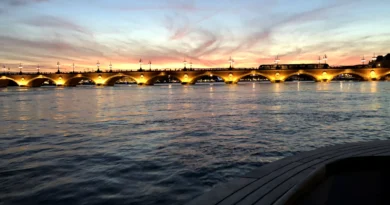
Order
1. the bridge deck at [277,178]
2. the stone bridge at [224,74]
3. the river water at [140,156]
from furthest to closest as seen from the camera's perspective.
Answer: the stone bridge at [224,74] → the river water at [140,156] → the bridge deck at [277,178]

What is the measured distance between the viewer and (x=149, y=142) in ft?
35.9

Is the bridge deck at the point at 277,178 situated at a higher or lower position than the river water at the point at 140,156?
higher

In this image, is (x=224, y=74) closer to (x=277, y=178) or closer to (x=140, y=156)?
(x=140, y=156)

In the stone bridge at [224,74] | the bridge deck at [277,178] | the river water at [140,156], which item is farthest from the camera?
the stone bridge at [224,74]

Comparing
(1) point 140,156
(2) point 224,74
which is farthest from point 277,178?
(2) point 224,74

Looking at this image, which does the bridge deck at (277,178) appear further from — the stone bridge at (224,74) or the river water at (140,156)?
the stone bridge at (224,74)

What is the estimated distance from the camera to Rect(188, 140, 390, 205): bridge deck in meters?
3.84

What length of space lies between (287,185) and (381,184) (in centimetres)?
165

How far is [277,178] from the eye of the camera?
4605mm

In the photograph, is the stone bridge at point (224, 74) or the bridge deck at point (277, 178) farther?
the stone bridge at point (224, 74)

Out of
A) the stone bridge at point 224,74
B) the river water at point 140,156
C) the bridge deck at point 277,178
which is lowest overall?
the river water at point 140,156

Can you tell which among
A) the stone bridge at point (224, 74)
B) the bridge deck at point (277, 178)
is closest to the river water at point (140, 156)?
the bridge deck at point (277, 178)

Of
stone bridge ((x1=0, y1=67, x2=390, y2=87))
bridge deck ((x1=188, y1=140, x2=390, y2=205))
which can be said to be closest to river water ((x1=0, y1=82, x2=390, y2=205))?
bridge deck ((x1=188, y1=140, x2=390, y2=205))

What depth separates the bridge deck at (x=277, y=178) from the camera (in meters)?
3.84
